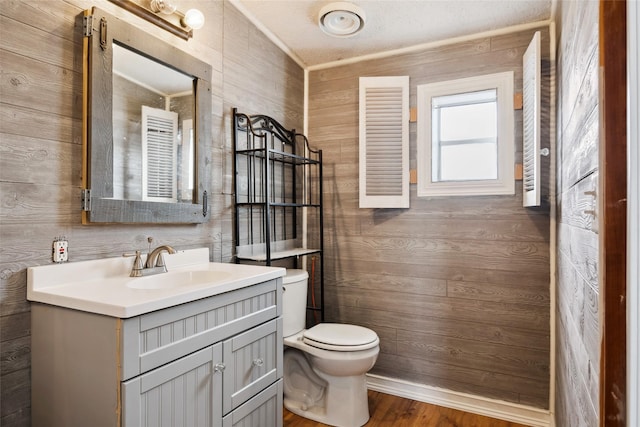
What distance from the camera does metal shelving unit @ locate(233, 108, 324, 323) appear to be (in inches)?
88.8

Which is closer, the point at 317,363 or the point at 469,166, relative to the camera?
the point at 317,363

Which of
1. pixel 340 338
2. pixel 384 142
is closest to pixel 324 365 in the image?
pixel 340 338

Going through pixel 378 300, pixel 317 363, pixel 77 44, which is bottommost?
pixel 317 363

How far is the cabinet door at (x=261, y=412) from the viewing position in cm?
152

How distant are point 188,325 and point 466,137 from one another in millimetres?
1964

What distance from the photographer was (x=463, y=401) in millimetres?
2369

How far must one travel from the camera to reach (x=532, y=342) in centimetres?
221

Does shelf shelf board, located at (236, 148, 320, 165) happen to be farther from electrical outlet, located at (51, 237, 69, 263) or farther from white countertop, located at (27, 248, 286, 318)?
electrical outlet, located at (51, 237, 69, 263)

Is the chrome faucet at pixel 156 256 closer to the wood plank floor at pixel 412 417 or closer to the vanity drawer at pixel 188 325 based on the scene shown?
the vanity drawer at pixel 188 325

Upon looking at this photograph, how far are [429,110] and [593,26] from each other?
65.1 inches

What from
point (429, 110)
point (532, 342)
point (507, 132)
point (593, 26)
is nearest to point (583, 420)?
point (593, 26)

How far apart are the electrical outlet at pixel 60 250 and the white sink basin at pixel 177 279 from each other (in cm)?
24

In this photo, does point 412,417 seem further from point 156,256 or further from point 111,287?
point 111,287

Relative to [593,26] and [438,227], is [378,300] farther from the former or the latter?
[593,26]
